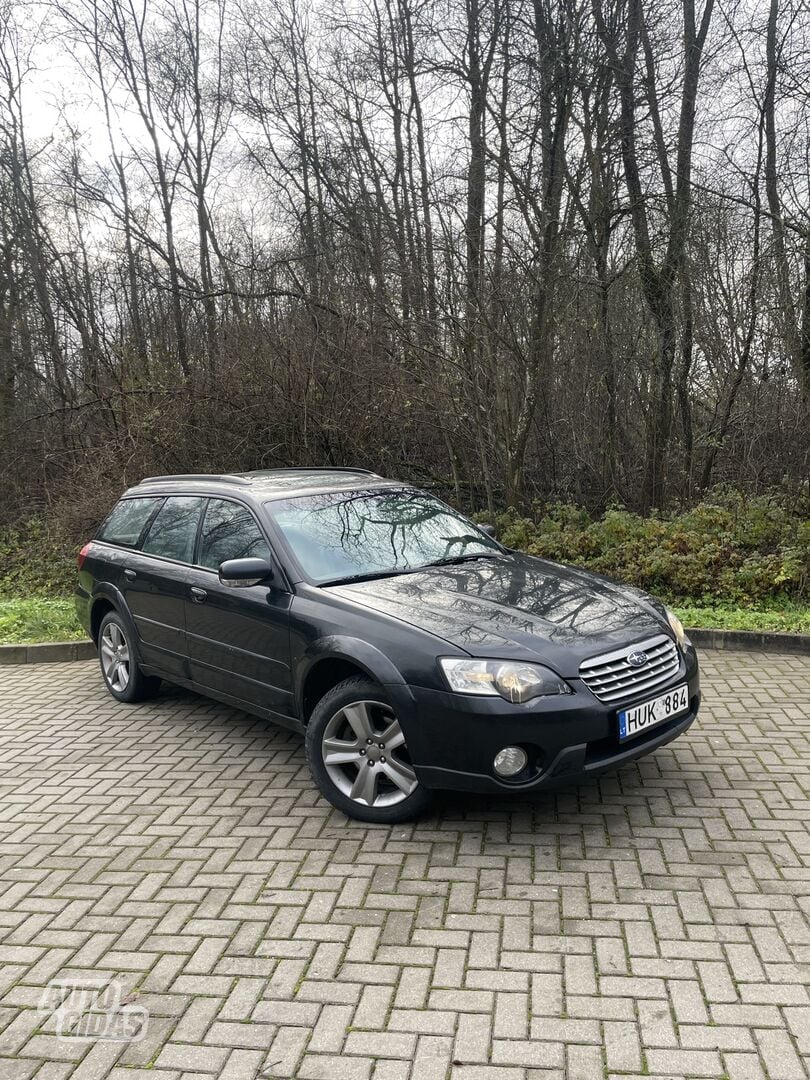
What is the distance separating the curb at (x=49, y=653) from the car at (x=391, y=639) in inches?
81.2

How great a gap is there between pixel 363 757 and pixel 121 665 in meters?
2.90

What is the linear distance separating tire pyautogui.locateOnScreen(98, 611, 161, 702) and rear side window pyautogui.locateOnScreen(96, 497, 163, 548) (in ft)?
1.85

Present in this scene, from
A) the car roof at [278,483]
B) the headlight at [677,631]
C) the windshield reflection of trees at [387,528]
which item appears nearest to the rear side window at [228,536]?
the car roof at [278,483]

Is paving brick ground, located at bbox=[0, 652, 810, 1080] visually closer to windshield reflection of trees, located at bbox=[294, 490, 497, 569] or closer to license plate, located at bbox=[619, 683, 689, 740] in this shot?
license plate, located at bbox=[619, 683, 689, 740]

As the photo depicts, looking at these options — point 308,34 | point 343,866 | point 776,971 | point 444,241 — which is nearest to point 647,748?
point 776,971

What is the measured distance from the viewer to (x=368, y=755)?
395cm

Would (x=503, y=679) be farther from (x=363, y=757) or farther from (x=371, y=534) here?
(x=371, y=534)

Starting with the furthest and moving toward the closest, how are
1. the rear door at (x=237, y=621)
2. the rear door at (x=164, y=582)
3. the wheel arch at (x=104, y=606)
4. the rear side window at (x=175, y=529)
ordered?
the wheel arch at (x=104, y=606), the rear side window at (x=175, y=529), the rear door at (x=164, y=582), the rear door at (x=237, y=621)

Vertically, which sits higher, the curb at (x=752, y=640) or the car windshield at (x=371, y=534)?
the car windshield at (x=371, y=534)

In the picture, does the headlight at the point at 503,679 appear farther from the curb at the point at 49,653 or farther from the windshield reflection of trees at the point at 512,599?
the curb at the point at 49,653

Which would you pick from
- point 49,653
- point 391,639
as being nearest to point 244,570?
point 391,639

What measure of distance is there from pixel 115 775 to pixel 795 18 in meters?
11.2

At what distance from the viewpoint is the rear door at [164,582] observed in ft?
17.5

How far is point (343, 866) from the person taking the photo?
362 cm
